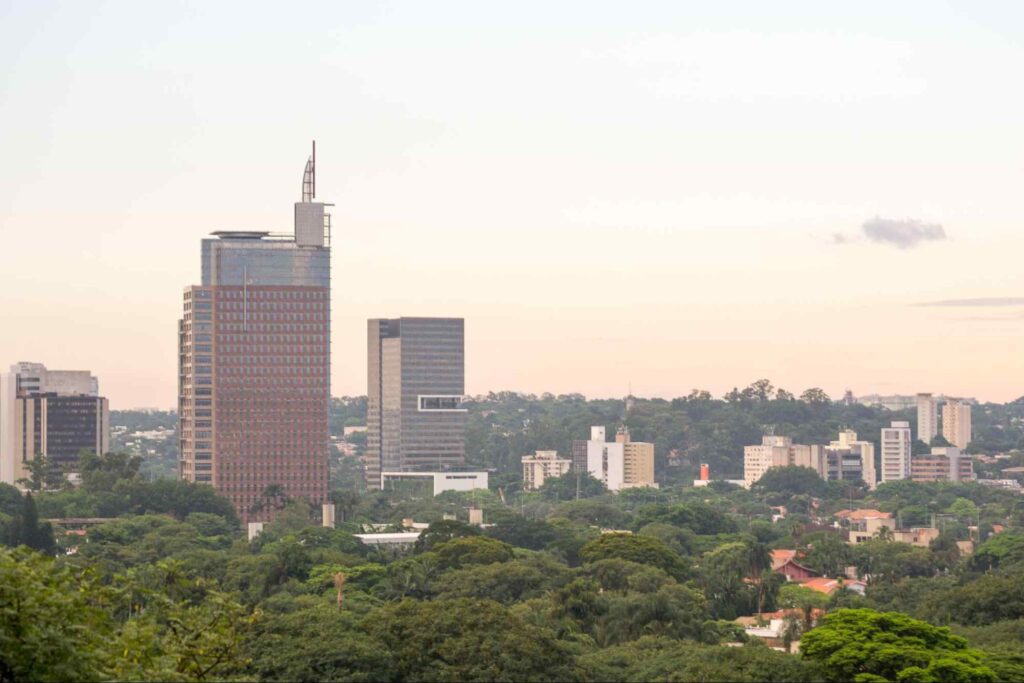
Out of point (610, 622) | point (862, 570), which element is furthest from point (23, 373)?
point (610, 622)

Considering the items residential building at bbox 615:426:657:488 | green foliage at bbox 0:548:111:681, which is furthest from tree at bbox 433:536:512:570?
residential building at bbox 615:426:657:488

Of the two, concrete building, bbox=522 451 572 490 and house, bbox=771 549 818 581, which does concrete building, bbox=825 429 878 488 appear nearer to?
concrete building, bbox=522 451 572 490

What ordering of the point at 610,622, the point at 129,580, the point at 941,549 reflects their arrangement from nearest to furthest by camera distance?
the point at 129,580
the point at 610,622
the point at 941,549

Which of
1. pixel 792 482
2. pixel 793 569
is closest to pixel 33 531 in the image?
pixel 793 569

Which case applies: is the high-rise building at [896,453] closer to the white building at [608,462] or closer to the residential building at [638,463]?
the residential building at [638,463]

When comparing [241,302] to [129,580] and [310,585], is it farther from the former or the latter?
[129,580]

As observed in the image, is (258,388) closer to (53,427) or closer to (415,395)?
(53,427)

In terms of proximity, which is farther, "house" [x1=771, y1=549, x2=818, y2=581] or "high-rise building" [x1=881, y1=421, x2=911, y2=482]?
"high-rise building" [x1=881, y1=421, x2=911, y2=482]
